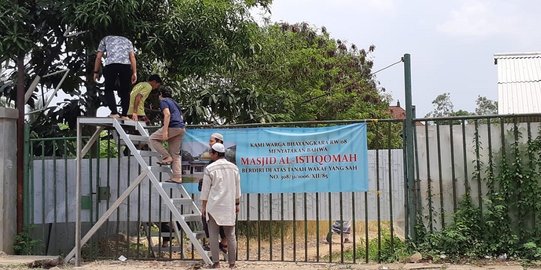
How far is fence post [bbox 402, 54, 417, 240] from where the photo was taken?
26.6 feet

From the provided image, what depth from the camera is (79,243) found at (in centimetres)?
856

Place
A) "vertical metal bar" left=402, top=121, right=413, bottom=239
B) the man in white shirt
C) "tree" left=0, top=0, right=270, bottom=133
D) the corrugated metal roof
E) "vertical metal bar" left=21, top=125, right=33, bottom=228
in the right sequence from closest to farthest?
the man in white shirt < "vertical metal bar" left=402, top=121, right=413, bottom=239 < "vertical metal bar" left=21, top=125, right=33, bottom=228 < "tree" left=0, top=0, right=270, bottom=133 < the corrugated metal roof

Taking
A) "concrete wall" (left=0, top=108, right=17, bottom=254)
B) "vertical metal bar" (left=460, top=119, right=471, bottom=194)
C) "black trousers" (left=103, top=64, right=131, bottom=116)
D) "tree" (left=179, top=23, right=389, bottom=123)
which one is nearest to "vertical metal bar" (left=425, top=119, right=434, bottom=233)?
"vertical metal bar" (left=460, top=119, right=471, bottom=194)

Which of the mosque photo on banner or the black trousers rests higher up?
the black trousers

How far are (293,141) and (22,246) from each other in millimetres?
4752

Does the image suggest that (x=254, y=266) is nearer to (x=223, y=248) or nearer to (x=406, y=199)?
(x=223, y=248)

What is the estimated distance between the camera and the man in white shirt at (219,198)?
7.54m

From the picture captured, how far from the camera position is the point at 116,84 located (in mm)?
8789

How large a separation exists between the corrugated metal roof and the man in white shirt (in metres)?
6.46

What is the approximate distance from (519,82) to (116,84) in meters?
8.57

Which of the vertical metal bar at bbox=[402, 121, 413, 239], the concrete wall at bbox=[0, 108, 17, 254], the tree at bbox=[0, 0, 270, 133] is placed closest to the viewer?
the vertical metal bar at bbox=[402, 121, 413, 239]

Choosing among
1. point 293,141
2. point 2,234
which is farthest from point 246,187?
point 2,234

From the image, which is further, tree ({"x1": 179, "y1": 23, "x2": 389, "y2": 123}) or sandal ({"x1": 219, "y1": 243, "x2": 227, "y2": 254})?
tree ({"x1": 179, "y1": 23, "x2": 389, "y2": 123})

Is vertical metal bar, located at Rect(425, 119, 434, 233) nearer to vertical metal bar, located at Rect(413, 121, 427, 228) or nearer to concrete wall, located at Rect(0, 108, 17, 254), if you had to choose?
vertical metal bar, located at Rect(413, 121, 427, 228)
